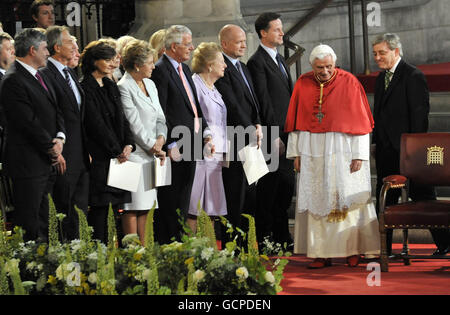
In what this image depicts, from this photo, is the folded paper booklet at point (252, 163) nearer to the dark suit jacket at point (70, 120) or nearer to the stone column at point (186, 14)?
the dark suit jacket at point (70, 120)

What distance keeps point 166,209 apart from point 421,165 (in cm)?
197

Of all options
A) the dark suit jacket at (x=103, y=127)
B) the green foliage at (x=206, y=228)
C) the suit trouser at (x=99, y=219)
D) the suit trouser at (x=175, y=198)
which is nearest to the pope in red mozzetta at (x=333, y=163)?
the suit trouser at (x=175, y=198)

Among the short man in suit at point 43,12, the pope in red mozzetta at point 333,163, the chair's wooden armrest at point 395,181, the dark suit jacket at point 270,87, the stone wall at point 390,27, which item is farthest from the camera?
the stone wall at point 390,27

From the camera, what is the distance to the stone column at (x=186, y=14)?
33.6 feet

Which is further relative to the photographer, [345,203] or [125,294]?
[345,203]

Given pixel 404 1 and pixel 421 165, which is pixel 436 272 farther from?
pixel 404 1

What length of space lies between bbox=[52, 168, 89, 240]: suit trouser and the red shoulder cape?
1714 millimetres

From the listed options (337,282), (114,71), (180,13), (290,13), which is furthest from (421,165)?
(290,13)

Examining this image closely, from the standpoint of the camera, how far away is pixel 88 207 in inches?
291

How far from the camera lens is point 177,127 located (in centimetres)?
735

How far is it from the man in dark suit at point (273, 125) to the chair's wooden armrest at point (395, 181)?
3.34ft

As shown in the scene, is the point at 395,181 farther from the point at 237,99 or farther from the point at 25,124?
the point at 25,124

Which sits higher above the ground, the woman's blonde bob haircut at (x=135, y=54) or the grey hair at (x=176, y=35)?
the grey hair at (x=176, y=35)

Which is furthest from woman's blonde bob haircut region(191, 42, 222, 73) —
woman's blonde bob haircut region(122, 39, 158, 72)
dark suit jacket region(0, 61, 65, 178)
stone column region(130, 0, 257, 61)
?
stone column region(130, 0, 257, 61)
